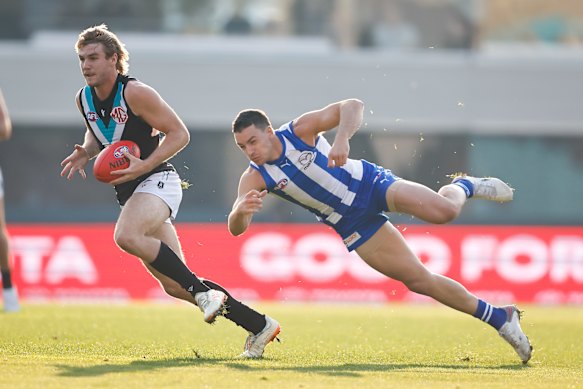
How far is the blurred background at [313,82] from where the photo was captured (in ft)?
76.2

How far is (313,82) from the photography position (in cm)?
2358

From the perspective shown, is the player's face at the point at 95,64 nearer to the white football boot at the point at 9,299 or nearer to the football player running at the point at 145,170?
the football player running at the point at 145,170

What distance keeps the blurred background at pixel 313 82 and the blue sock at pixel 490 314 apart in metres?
14.7

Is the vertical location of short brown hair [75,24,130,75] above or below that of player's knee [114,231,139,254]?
above

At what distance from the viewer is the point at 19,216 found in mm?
19844

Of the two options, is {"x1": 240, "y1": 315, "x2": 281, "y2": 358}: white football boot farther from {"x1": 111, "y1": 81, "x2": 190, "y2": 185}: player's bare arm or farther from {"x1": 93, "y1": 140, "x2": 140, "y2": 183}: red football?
{"x1": 93, "y1": 140, "x2": 140, "y2": 183}: red football

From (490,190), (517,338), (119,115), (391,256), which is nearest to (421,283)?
(391,256)

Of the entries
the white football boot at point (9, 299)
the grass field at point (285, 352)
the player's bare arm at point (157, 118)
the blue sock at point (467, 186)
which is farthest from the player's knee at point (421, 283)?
the white football boot at point (9, 299)

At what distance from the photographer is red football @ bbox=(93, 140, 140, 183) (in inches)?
303

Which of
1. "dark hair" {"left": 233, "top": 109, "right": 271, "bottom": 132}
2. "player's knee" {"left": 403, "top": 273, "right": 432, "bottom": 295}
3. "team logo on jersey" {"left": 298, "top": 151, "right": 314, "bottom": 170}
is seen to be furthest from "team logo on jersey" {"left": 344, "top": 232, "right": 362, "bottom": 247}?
"dark hair" {"left": 233, "top": 109, "right": 271, "bottom": 132}

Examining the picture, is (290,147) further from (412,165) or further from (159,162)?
(412,165)

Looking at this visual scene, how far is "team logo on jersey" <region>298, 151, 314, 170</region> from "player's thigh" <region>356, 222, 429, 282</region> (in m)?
0.73

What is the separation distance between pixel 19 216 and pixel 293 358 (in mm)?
12942

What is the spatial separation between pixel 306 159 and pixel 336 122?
333mm
